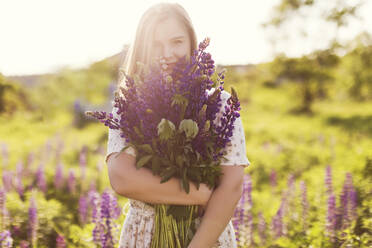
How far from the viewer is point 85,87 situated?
115 ft

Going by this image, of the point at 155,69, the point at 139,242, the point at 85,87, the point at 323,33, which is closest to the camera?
the point at 155,69

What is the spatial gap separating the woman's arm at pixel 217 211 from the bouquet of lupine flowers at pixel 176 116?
0.49 feet

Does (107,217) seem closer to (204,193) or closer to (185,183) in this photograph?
(204,193)

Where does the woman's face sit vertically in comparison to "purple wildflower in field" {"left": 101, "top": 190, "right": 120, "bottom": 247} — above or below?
above

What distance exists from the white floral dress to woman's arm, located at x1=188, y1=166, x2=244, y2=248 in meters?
0.11

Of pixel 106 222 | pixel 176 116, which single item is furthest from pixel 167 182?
pixel 106 222

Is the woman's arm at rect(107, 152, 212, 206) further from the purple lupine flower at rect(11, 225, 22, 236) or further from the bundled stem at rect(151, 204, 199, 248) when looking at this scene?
the purple lupine flower at rect(11, 225, 22, 236)

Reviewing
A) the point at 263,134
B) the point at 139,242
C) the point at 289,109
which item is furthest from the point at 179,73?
the point at 289,109

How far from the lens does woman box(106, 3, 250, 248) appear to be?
1689mm

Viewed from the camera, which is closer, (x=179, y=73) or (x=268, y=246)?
(x=179, y=73)

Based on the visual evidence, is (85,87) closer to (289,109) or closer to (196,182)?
(289,109)

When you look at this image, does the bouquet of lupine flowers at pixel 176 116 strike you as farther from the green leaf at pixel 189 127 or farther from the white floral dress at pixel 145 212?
the white floral dress at pixel 145 212

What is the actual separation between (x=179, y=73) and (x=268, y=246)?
2.84m

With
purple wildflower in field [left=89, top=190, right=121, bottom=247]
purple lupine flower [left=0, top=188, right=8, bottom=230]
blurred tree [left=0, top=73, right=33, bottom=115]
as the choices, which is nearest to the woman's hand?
purple wildflower in field [left=89, top=190, right=121, bottom=247]
